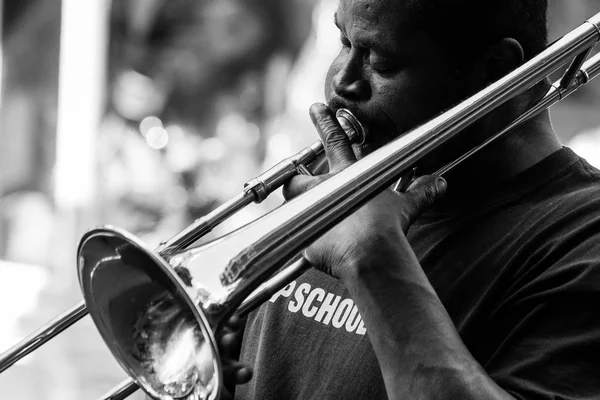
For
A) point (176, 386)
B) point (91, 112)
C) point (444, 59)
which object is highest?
point (91, 112)

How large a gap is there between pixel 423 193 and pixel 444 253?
18cm

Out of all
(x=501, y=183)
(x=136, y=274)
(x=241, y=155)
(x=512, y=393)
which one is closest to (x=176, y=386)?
(x=136, y=274)

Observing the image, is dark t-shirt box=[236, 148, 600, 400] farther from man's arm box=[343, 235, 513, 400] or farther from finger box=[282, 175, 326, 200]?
finger box=[282, 175, 326, 200]

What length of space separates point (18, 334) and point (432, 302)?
235 inches

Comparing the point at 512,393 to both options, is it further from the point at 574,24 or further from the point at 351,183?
the point at 574,24

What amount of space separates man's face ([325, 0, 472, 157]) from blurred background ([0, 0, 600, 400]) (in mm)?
4799

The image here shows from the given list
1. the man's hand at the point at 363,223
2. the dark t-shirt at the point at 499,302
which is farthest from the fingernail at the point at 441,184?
the dark t-shirt at the point at 499,302

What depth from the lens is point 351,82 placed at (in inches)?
70.4

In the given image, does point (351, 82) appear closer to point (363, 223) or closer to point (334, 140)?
point (334, 140)

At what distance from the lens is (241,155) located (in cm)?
683

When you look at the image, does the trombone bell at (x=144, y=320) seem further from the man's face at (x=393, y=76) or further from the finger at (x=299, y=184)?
the man's face at (x=393, y=76)

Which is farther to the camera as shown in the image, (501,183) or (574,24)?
(574,24)

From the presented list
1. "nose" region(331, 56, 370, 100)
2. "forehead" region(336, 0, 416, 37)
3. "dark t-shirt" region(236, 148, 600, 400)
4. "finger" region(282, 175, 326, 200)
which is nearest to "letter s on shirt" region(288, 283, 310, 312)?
"dark t-shirt" region(236, 148, 600, 400)

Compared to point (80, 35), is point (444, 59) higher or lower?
lower
